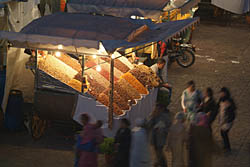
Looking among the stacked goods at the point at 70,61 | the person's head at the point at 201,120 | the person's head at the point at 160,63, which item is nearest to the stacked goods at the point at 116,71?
the stacked goods at the point at 70,61

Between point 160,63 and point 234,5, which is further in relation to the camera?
point 234,5

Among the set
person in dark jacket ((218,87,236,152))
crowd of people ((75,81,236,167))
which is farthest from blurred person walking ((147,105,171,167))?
person in dark jacket ((218,87,236,152))

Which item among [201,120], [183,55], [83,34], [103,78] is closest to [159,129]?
[201,120]

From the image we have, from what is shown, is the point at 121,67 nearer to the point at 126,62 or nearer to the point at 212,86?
the point at 126,62

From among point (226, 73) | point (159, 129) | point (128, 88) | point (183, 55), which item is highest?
point (183, 55)

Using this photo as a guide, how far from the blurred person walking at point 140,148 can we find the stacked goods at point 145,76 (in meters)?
3.88

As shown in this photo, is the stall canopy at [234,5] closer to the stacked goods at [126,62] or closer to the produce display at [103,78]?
the stacked goods at [126,62]

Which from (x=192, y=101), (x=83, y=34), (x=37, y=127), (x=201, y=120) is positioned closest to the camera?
(x=201, y=120)

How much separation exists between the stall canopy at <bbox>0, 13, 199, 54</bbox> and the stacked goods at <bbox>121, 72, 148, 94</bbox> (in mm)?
1038

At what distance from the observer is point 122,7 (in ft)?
51.5

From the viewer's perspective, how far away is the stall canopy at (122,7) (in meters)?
15.4

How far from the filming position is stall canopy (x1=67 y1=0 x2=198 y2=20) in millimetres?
15383

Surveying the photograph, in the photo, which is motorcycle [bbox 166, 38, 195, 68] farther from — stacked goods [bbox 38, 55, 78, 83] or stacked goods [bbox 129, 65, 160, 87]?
stacked goods [bbox 38, 55, 78, 83]

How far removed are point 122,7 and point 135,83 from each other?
4.24 meters
